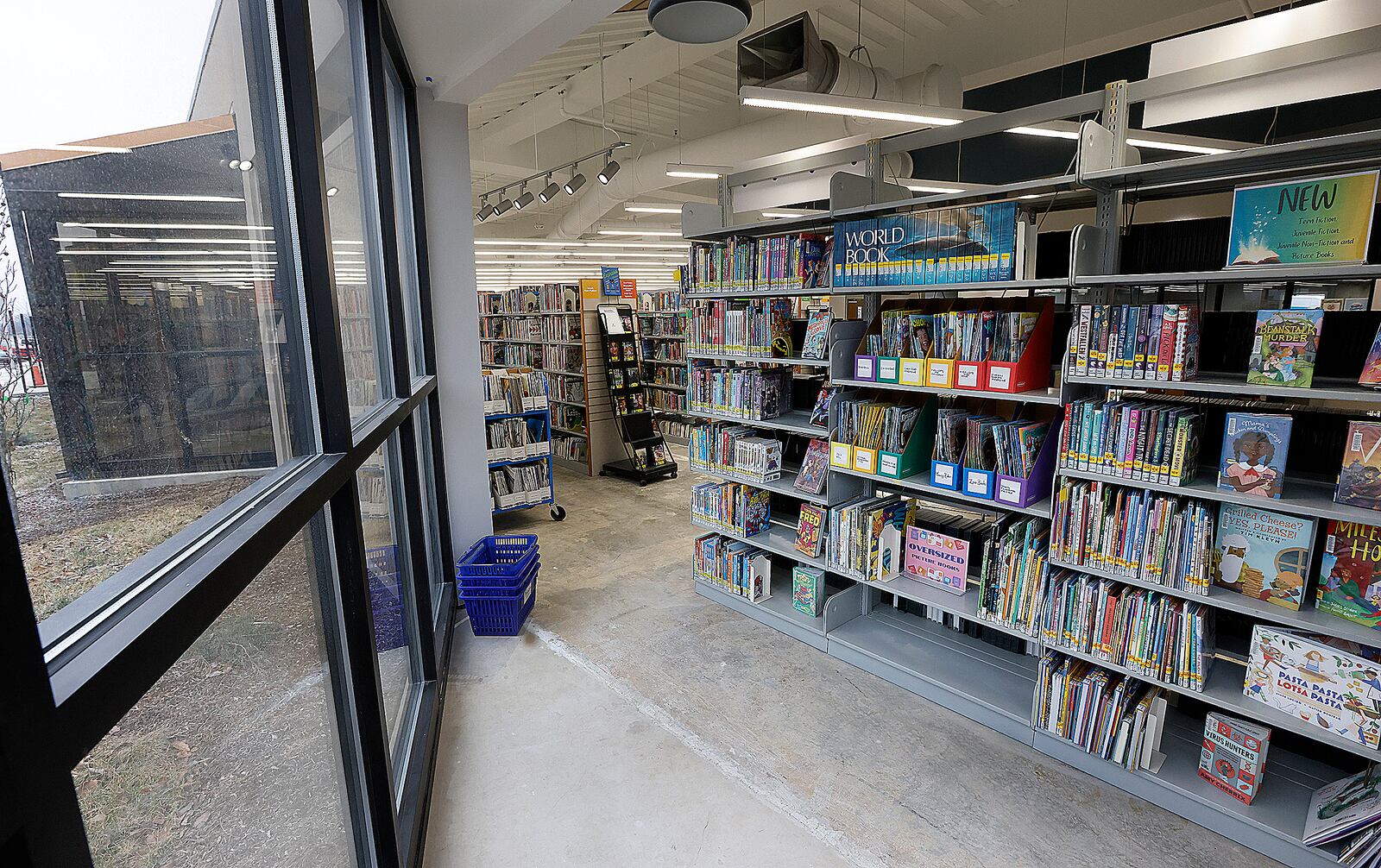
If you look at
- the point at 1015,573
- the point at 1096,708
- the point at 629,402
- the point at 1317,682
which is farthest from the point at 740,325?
the point at 629,402

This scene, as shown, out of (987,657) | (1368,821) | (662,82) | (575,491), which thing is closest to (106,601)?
(1368,821)

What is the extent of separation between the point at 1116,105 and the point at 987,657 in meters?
2.51

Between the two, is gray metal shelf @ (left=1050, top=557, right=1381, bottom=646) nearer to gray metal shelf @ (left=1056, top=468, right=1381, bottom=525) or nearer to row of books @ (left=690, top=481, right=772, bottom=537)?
gray metal shelf @ (left=1056, top=468, right=1381, bottom=525)

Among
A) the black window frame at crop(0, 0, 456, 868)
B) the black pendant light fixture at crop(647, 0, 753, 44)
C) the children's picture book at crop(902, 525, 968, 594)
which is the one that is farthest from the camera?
the children's picture book at crop(902, 525, 968, 594)

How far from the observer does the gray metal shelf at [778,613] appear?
3.66 meters

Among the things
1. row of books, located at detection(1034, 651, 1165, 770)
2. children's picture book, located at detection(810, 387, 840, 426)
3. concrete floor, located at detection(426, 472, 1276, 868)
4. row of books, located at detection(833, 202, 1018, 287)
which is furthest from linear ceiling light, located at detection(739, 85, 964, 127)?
concrete floor, located at detection(426, 472, 1276, 868)

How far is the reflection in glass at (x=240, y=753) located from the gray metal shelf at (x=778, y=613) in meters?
2.49

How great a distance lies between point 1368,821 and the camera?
1999mm

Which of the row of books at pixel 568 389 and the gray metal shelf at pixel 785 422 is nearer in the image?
the gray metal shelf at pixel 785 422

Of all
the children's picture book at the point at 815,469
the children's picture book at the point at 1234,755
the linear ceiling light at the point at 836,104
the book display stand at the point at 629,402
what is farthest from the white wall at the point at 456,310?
the children's picture book at the point at 1234,755

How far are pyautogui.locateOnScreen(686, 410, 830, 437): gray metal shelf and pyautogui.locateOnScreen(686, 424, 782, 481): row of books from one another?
8cm

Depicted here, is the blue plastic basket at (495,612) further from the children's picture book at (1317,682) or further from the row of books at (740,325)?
the children's picture book at (1317,682)

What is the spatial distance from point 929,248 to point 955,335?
42cm

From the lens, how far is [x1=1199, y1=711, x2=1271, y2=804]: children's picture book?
2248 mm
